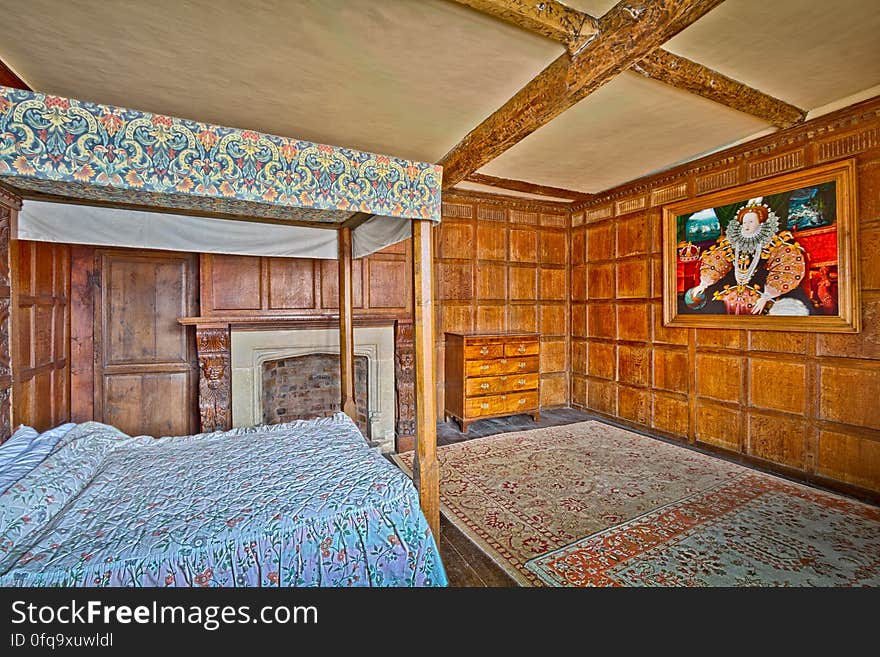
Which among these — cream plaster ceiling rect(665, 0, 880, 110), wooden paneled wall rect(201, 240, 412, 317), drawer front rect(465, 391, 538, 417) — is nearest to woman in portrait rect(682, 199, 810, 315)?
cream plaster ceiling rect(665, 0, 880, 110)

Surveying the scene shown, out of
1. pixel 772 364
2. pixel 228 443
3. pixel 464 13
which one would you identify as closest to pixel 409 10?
pixel 464 13

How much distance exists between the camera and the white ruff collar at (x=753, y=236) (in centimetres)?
341

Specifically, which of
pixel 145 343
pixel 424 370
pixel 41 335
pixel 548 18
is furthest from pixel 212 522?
pixel 145 343

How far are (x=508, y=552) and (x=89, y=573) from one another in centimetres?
186

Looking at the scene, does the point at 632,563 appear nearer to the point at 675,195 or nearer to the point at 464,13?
the point at 464,13

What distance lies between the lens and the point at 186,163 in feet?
5.06

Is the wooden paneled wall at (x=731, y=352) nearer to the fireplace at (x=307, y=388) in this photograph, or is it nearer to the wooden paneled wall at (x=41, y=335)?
the fireplace at (x=307, y=388)

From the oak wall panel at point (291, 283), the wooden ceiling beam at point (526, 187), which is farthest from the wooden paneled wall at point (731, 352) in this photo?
the oak wall panel at point (291, 283)

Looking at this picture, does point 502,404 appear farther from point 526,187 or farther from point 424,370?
point 424,370

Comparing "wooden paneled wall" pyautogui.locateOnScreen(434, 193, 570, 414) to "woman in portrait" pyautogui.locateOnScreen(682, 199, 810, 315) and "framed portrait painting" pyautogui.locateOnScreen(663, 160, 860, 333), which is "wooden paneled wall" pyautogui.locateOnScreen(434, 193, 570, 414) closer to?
"framed portrait painting" pyautogui.locateOnScreen(663, 160, 860, 333)

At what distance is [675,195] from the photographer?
4.20 meters

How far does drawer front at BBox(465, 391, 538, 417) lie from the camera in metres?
4.56

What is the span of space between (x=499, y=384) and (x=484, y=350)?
1.46 feet

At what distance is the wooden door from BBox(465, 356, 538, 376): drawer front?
2.78 metres
